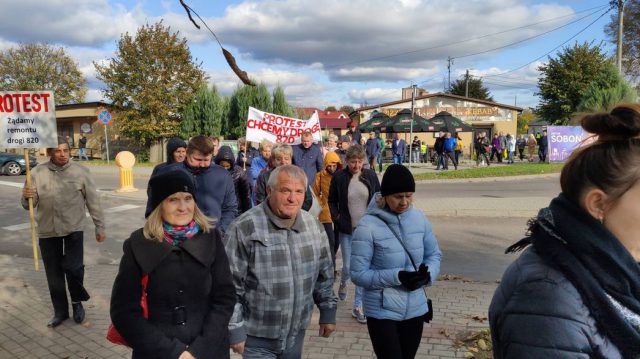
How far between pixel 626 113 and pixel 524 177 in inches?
789

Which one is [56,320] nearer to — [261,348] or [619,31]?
[261,348]

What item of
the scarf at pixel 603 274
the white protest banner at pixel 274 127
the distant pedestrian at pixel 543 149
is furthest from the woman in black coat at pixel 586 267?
the distant pedestrian at pixel 543 149

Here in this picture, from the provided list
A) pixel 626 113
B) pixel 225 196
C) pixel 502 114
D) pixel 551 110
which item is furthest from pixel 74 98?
pixel 626 113

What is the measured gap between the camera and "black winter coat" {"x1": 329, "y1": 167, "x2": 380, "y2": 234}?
5762 millimetres

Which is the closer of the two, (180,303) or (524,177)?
(180,303)

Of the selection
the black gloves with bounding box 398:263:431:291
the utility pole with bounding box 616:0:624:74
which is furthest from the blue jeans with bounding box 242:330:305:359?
the utility pole with bounding box 616:0:624:74

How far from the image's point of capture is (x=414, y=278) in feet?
10.8

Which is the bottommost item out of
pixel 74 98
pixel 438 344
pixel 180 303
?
pixel 438 344

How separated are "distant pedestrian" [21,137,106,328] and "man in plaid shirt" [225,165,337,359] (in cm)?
316

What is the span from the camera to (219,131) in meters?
32.8

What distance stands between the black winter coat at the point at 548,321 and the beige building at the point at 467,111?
41519 millimetres

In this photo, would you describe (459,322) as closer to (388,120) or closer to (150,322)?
(150,322)

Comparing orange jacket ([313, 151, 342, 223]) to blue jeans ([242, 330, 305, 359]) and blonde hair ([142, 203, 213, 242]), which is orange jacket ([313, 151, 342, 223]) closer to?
blue jeans ([242, 330, 305, 359])

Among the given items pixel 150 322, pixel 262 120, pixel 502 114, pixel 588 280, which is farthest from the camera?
pixel 502 114
